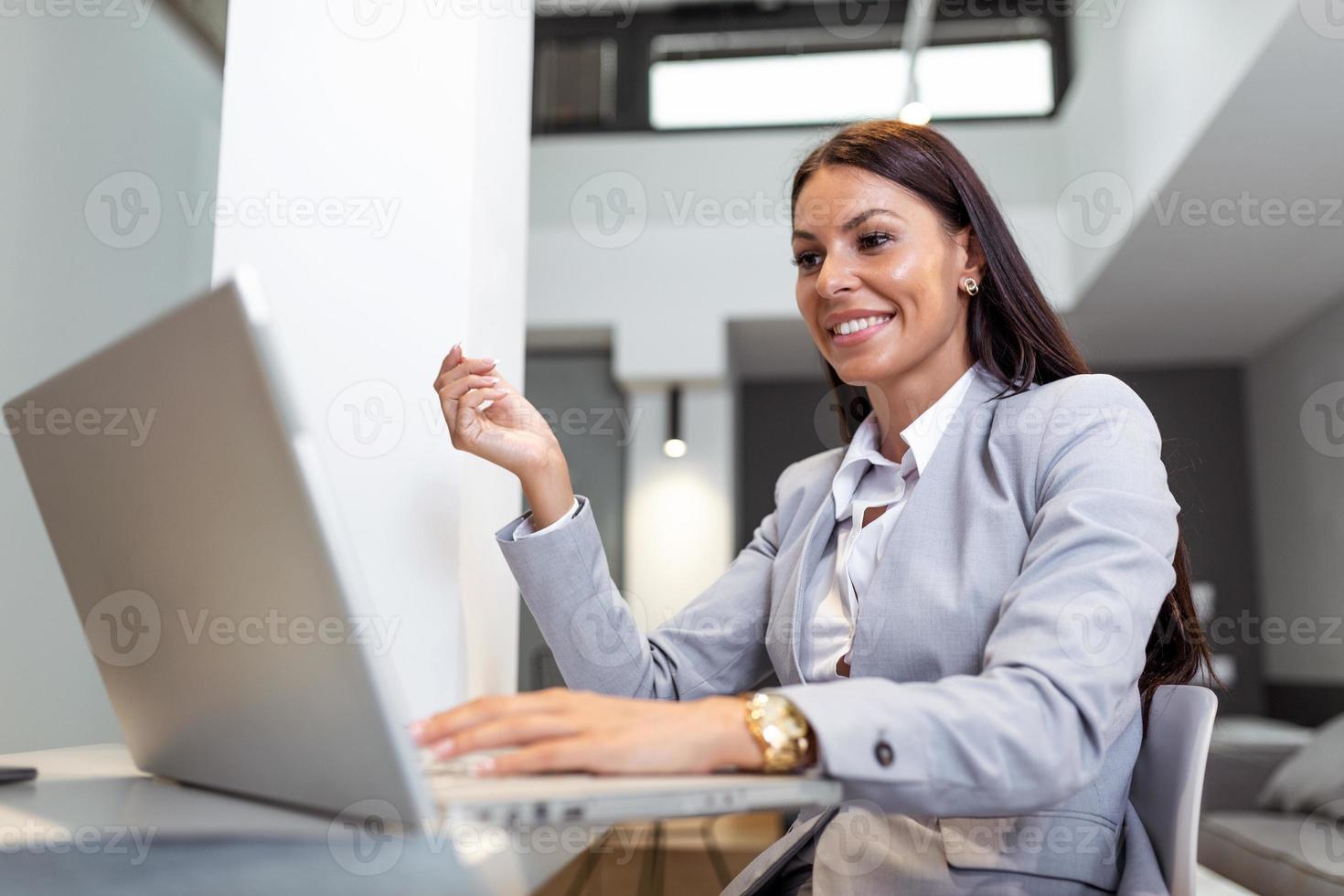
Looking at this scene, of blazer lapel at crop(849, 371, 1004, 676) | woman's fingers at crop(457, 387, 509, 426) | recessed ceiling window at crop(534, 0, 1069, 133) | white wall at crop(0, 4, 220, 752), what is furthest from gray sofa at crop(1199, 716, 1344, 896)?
recessed ceiling window at crop(534, 0, 1069, 133)

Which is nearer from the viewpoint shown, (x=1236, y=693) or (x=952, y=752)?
(x=952, y=752)

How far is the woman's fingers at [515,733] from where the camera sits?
684 mm

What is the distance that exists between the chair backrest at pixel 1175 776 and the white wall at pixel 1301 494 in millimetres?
4273

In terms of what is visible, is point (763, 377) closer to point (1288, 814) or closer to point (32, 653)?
point (1288, 814)

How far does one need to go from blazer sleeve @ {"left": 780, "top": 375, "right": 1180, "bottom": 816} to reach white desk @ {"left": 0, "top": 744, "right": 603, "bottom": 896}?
0.29 m

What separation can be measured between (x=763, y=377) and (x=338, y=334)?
522 centimetres

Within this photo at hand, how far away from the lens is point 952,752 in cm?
73

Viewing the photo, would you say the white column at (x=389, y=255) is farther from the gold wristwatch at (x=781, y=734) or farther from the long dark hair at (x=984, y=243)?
the gold wristwatch at (x=781, y=734)

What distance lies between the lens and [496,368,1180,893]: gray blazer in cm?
74

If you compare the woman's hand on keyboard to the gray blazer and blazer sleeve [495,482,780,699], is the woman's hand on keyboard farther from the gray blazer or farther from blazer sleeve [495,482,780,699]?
blazer sleeve [495,482,780,699]

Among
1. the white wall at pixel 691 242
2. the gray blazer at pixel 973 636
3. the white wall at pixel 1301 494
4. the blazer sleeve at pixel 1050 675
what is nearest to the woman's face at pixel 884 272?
the gray blazer at pixel 973 636

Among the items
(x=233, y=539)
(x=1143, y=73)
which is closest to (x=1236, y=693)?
(x=1143, y=73)

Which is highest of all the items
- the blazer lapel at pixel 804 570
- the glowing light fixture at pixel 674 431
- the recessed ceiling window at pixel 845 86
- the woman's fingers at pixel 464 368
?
→ the recessed ceiling window at pixel 845 86

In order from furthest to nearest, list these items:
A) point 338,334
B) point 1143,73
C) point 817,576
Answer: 1. point 1143,73
2. point 338,334
3. point 817,576
